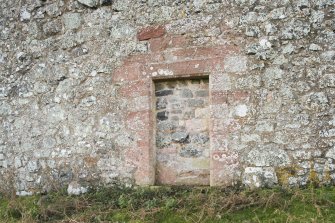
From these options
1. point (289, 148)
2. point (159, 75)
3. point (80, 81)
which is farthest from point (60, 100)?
point (289, 148)

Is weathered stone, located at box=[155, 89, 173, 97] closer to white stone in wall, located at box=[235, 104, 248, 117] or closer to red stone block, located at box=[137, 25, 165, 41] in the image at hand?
red stone block, located at box=[137, 25, 165, 41]

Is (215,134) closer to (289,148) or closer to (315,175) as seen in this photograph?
(289,148)

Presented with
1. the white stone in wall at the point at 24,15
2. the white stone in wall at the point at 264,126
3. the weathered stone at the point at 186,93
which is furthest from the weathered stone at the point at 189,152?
the white stone in wall at the point at 24,15

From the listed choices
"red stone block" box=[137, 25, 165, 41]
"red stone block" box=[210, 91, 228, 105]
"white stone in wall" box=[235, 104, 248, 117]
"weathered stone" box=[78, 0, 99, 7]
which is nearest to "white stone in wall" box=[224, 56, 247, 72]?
"red stone block" box=[210, 91, 228, 105]

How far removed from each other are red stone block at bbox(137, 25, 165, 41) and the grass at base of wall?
1.96 m

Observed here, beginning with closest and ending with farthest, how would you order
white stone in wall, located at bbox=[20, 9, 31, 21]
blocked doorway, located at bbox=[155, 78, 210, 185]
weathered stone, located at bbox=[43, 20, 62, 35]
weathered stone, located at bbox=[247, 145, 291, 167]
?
weathered stone, located at bbox=[247, 145, 291, 167]
blocked doorway, located at bbox=[155, 78, 210, 185]
weathered stone, located at bbox=[43, 20, 62, 35]
white stone in wall, located at bbox=[20, 9, 31, 21]

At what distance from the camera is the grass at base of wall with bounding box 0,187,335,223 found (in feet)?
16.1

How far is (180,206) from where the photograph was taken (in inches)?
211

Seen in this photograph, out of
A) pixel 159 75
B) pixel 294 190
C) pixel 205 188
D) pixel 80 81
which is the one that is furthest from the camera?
pixel 80 81

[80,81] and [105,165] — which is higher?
[80,81]

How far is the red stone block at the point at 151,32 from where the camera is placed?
616 centimetres

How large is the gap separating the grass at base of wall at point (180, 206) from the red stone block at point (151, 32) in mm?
1958

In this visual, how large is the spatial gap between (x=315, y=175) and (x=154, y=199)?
6.13 ft

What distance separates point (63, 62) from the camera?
→ 22.2 ft
